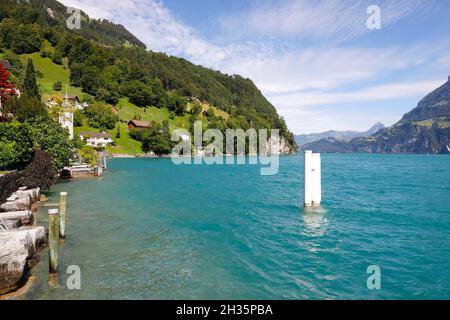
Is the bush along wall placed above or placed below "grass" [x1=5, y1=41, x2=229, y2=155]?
below

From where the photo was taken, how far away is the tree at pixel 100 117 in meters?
148

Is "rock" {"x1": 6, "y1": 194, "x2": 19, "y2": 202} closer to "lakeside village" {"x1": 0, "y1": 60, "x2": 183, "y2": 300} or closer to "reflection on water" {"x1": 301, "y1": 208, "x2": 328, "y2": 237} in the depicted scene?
"lakeside village" {"x1": 0, "y1": 60, "x2": 183, "y2": 300}

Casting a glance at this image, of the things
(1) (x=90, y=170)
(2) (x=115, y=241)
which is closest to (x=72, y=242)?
(2) (x=115, y=241)

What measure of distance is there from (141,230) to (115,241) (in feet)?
9.85

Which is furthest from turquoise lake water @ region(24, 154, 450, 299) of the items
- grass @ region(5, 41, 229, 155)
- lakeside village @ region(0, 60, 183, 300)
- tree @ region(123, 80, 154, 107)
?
tree @ region(123, 80, 154, 107)

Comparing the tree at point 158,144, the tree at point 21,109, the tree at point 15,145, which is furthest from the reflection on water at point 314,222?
the tree at point 158,144

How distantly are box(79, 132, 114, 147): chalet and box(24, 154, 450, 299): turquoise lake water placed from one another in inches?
4114

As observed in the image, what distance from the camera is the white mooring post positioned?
1081 inches

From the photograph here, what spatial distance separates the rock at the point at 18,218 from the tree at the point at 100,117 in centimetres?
13534

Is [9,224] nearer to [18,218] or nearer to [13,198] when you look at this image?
[18,218]

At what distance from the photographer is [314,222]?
25.9m

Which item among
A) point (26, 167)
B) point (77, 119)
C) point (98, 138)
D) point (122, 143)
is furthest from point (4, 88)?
point (77, 119)

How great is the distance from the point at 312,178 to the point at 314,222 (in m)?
4.19

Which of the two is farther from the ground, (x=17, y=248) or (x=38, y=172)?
(x=38, y=172)
